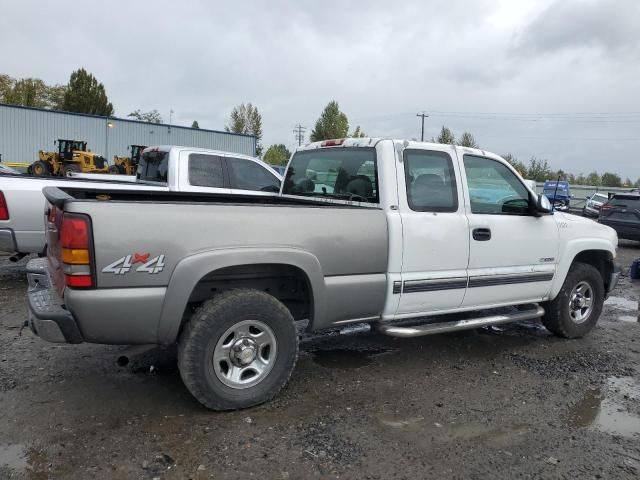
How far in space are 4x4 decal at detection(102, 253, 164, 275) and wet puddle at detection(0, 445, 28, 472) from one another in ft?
3.64

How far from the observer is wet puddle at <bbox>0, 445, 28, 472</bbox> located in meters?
2.83

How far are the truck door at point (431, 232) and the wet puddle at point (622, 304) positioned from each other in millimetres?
4122

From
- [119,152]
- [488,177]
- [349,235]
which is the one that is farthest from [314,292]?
[119,152]

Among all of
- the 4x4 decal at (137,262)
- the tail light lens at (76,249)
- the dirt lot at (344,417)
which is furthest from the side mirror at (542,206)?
the tail light lens at (76,249)

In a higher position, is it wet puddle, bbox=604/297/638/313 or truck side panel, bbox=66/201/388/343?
truck side panel, bbox=66/201/388/343

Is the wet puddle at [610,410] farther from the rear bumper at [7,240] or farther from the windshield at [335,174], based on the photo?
the rear bumper at [7,240]

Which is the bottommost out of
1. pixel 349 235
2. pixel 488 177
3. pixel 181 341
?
pixel 181 341

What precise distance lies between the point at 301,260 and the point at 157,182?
483 cm

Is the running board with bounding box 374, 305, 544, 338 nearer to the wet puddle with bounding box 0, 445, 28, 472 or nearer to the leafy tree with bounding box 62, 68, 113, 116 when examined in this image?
the wet puddle with bounding box 0, 445, 28, 472

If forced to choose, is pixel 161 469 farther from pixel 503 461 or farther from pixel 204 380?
pixel 503 461

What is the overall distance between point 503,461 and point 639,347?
3.26 m

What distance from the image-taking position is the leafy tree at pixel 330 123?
5391cm

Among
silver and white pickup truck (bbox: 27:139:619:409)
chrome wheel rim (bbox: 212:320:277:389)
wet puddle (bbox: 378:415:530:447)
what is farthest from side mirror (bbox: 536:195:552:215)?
chrome wheel rim (bbox: 212:320:277:389)

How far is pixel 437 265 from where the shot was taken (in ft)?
13.9
